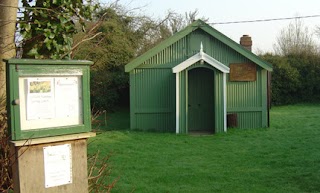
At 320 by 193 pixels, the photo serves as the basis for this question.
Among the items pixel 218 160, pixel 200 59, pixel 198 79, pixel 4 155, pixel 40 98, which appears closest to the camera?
pixel 40 98

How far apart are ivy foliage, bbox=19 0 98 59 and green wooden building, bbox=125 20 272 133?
1166 cm

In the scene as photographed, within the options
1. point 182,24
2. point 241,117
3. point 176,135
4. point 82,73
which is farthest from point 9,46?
point 182,24

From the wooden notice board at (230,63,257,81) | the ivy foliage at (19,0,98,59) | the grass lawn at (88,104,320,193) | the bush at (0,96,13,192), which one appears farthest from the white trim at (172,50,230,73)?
the bush at (0,96,13,192)

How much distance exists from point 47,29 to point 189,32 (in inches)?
495

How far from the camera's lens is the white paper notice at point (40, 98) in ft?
10.8

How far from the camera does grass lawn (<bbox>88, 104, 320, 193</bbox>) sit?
24.6 ft

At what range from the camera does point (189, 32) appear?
53.9 ft

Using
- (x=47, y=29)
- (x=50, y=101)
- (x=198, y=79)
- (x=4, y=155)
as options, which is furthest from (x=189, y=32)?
(x=50, y=101)

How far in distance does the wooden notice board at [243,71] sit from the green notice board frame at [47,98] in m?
13.7

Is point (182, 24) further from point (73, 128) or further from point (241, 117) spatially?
point (73, 128)

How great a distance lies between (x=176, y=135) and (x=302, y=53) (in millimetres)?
18903

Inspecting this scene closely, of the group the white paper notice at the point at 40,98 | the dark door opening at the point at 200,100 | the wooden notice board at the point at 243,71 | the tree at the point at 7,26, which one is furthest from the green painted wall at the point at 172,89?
the white paper notice at the point at 40,98

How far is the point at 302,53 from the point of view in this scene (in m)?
30.4

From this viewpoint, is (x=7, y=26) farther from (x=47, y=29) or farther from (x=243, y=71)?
(x=243, y=71)
